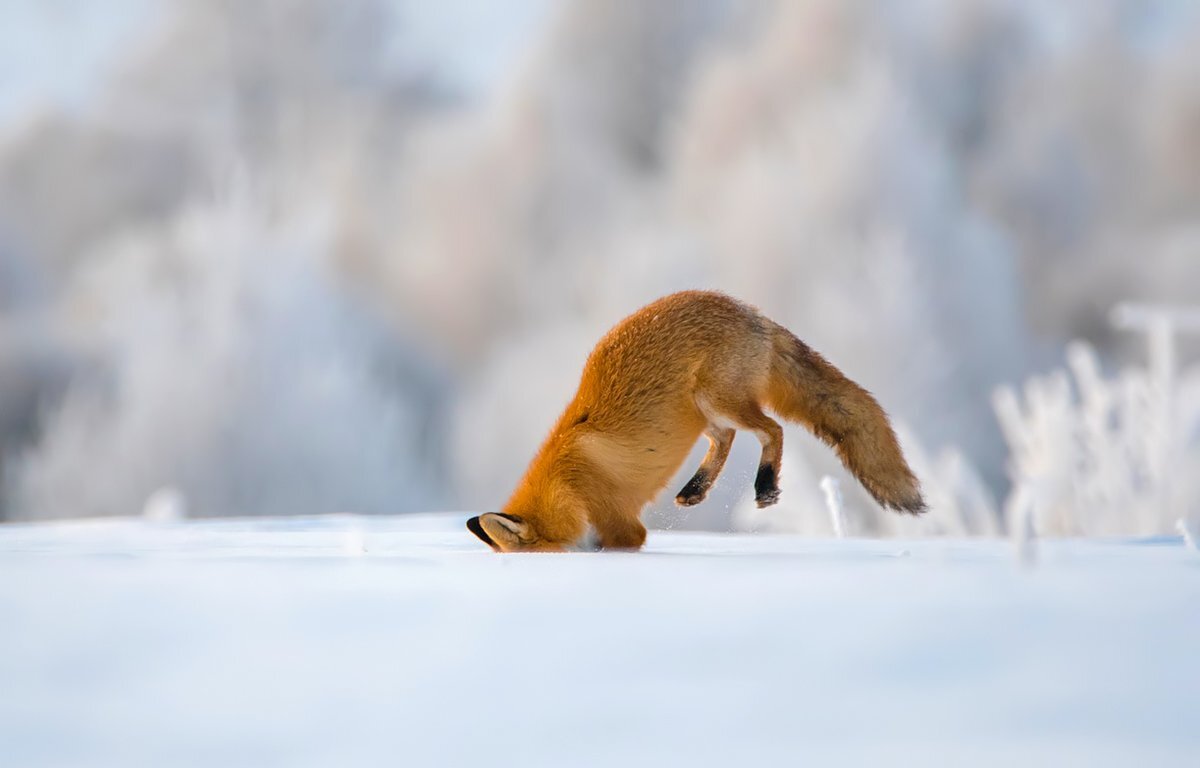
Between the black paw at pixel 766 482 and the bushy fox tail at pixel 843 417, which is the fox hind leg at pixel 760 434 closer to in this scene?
the black paw at pixel 766 482

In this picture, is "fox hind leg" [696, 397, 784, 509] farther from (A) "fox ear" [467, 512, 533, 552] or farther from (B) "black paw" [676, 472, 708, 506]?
(A) "fox ear" [467, 512, 533, 552]

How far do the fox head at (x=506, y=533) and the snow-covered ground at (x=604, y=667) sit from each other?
4.34ft

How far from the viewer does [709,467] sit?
4.21 m

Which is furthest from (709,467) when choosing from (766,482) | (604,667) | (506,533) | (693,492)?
(604,667)

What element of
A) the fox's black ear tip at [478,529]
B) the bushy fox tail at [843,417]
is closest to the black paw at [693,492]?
the bushy fox tail at [843,417]

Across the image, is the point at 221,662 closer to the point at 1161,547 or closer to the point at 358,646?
the point at 358,646

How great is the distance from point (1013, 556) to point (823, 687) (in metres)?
1.18

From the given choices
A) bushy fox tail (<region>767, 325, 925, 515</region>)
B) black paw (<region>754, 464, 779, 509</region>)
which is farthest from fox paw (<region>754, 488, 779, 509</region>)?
bushy fox tail (<region>767, 325, 925, 515</region>)

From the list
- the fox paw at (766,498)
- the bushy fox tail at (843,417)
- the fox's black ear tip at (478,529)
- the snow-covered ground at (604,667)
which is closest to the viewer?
the snow-covered ground at (604,667)

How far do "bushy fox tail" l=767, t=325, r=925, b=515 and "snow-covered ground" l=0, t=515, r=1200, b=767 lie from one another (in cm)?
171

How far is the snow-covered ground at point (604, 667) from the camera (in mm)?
1613

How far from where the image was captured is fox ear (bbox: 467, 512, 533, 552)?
12.4 feet

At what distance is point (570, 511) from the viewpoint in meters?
4.05

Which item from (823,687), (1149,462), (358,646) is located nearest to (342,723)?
(358,646)
